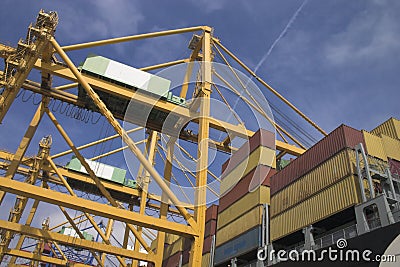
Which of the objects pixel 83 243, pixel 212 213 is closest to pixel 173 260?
pixel 212 213

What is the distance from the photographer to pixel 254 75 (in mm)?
32906

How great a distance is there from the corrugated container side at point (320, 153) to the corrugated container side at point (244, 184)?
1839mm

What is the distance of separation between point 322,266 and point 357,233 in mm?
2048

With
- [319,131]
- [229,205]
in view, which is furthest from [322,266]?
[319,131]

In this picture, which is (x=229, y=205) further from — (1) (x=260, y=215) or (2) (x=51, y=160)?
(2) (x=51, y=160)

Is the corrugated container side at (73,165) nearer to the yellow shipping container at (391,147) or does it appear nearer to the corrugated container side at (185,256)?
the corrugated container side at (185,256)

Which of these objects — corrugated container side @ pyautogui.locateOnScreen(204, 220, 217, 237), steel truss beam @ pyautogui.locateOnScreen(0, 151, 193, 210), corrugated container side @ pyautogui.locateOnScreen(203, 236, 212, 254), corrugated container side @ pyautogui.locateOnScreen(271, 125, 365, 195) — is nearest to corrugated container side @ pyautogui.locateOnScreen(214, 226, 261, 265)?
corrugated container side @ pyautogui.locateOnScreen(203, 236, 212, 254)

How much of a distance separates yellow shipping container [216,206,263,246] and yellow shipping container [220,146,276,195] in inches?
138

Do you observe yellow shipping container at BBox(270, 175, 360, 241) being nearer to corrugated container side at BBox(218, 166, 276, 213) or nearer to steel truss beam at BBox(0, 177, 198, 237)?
corrugated container side at BBox(218, 166, 276, 213)

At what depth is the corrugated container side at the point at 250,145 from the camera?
26.5 meters

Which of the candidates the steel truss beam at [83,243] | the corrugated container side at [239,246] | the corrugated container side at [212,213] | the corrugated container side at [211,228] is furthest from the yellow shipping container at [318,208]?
the corrugated container side at [212,213]

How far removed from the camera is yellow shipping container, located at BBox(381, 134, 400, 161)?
768 inches

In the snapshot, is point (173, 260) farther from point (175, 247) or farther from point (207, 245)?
point (207, 245)

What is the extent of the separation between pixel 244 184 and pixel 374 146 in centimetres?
987
